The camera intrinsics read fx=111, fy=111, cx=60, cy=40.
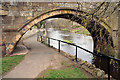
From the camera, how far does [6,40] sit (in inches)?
258

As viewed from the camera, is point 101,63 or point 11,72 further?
point 101,63

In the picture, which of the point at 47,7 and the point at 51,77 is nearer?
the point at 51,77

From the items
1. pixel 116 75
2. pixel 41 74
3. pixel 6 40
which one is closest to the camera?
pixel 41 74

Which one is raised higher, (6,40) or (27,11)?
(27,11)

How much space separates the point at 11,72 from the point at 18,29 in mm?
3157

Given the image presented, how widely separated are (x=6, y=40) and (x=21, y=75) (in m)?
3.45

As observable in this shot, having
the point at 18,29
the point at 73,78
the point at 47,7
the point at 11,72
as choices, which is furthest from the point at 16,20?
the point at 73,78

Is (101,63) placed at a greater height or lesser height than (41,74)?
lesser

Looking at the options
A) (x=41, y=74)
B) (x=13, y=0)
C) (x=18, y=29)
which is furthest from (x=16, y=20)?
(x=41, y=74)

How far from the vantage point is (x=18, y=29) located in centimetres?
662

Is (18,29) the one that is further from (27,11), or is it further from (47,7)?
(47,7)

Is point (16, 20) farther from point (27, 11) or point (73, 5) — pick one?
point (73, 5)

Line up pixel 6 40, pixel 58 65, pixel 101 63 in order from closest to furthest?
pixel 58 65
pixel 6 40
pixel 101 63

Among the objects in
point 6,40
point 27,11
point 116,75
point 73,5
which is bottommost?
point 116,75
